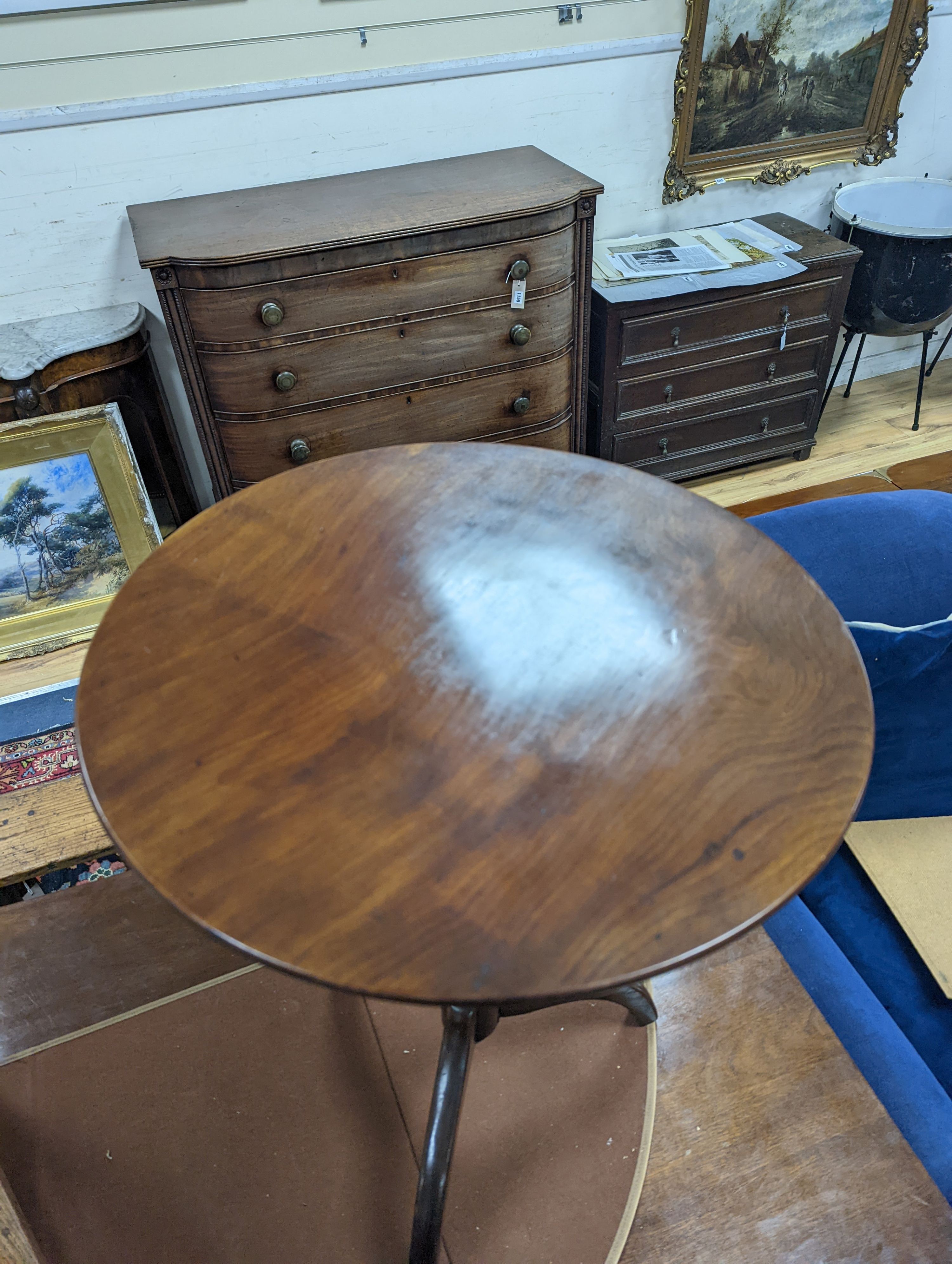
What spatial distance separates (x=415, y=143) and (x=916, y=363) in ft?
7.74

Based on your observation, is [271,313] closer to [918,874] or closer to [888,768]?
[888,768]

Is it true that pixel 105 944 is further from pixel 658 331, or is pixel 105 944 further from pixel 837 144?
pixel 837 144

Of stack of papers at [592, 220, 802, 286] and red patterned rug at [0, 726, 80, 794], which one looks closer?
red patterned rug at [0, 726, 80, 794]

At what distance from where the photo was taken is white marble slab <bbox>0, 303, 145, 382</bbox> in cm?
210

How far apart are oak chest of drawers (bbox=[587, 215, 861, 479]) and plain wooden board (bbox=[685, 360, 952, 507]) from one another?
9 cm

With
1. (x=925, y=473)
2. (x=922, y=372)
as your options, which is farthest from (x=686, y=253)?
(x=925, y=473)

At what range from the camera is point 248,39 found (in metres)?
2.08

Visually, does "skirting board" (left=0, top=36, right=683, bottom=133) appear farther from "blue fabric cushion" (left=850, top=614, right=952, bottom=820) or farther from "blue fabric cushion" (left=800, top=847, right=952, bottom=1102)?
"blue fabric cushion" (left=800, top=847, right=952, bottom=1102)

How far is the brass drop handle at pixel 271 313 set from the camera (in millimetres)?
1912

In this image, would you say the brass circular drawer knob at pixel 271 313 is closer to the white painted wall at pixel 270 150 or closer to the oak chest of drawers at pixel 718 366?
the white painted wall at pixel 270 150

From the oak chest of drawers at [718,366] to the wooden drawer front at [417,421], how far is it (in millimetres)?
278

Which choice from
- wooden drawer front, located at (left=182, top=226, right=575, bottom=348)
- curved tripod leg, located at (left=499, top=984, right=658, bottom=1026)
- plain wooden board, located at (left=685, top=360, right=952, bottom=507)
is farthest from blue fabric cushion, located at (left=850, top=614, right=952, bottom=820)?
plain wooden board, located at (left=685, top=360, right=952, bottom=507)

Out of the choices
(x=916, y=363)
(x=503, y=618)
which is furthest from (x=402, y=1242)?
(x=916, y=363)

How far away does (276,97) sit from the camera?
2.17 m
